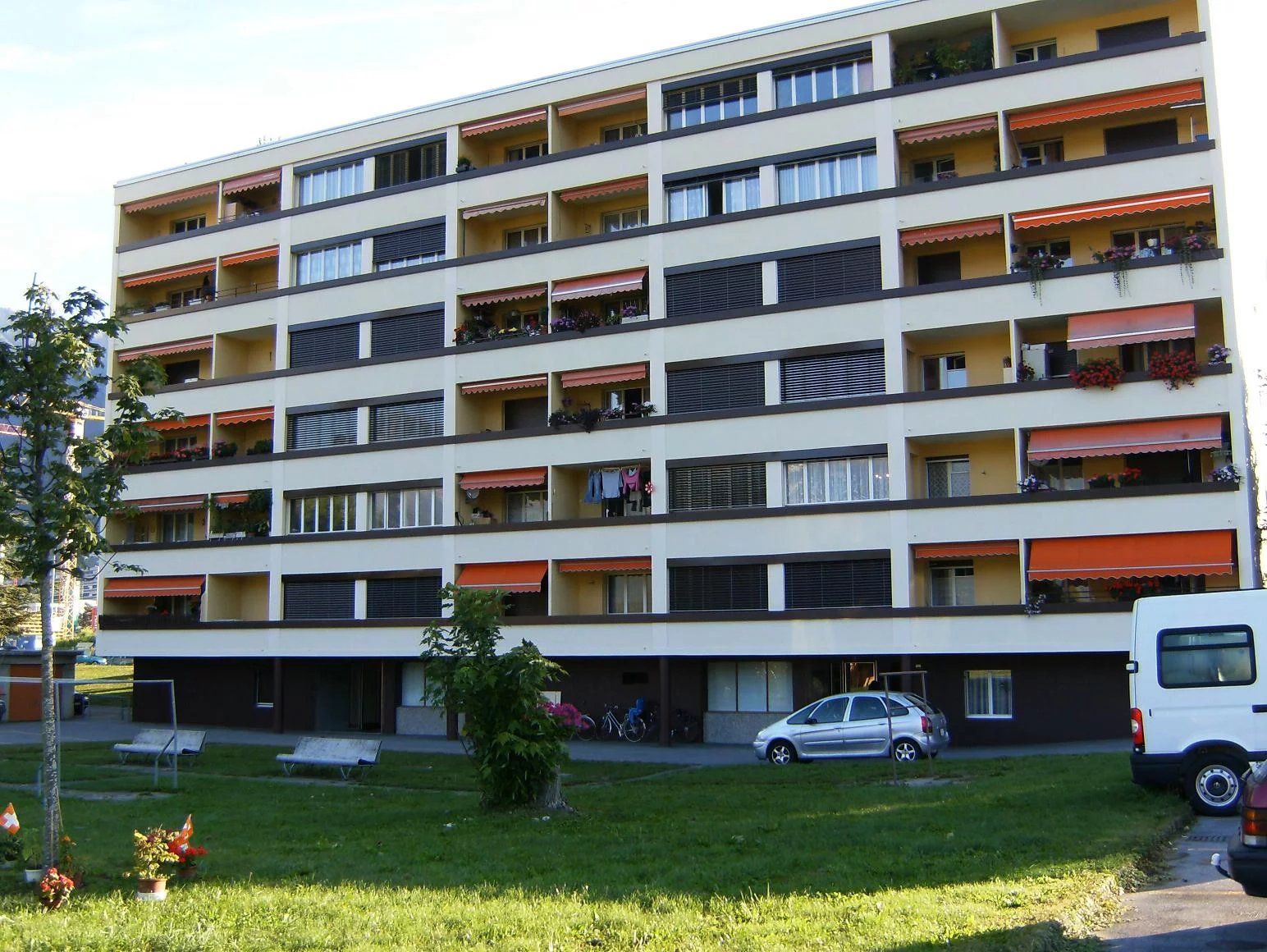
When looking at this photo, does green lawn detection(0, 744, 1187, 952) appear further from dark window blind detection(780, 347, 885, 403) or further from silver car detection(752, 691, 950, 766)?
dark window blind detection(780, 347, 885, 403)

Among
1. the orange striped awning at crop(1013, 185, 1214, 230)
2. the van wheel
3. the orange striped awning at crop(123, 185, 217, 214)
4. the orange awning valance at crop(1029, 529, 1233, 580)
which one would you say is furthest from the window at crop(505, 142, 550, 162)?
the van wheel

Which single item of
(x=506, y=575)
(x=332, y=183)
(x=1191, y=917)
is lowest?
(x=1191, y=917)

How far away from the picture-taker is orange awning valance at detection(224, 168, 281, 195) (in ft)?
150

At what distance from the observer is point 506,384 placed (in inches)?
1585

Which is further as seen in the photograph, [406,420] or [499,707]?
[406,420]

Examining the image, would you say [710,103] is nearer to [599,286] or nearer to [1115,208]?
[599,286]

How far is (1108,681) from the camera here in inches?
1249

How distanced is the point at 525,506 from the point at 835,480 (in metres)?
10.8

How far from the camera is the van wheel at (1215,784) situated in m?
15.6

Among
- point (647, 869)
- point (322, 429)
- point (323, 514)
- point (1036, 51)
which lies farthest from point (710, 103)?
point (647, 869)

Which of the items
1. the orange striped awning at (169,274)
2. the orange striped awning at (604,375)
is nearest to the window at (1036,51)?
the orange striped awning at (604,375)

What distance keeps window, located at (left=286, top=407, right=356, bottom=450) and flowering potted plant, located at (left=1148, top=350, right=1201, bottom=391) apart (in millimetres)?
25248

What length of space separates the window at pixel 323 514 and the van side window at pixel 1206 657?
30856 millimetres

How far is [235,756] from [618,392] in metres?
15.9
